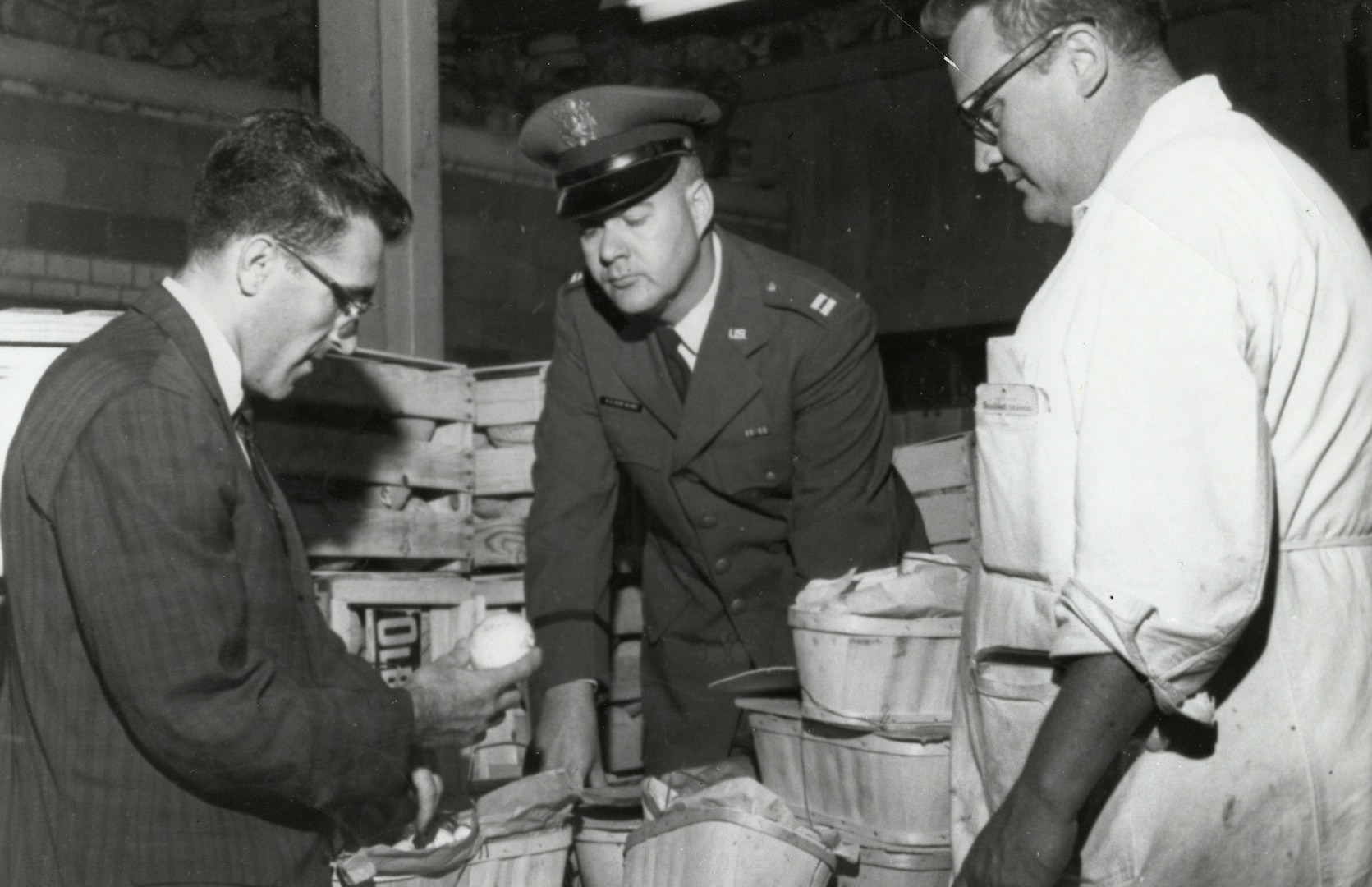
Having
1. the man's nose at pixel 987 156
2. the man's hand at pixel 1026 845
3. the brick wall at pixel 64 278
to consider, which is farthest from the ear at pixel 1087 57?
the brick wall at pixel 64 278

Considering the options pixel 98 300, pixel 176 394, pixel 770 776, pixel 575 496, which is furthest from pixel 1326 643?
pixel 98 300

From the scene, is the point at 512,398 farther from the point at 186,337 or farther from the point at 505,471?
the point at 186,337

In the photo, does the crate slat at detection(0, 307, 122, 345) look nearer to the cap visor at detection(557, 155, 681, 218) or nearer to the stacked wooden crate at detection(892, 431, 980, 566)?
the cap visor at detection(557, 155, 681, 218)

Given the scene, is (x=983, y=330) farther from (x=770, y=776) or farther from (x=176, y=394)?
(x=176, y=394)

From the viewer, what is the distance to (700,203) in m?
3.54

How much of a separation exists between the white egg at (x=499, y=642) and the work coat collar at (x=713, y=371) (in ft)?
2.72

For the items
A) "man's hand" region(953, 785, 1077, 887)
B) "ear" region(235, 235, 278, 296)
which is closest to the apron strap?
"man's hand" region(953, 785, 1077, 887)

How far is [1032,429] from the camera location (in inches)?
72.0

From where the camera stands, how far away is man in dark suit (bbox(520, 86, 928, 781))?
3354 millimetres

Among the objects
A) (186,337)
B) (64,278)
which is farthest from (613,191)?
(64,278)

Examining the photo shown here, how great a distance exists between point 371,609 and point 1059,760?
217cm

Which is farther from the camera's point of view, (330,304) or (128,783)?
(330,304)

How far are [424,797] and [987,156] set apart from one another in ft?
4.93

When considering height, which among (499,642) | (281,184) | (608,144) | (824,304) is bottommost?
(499,642)
